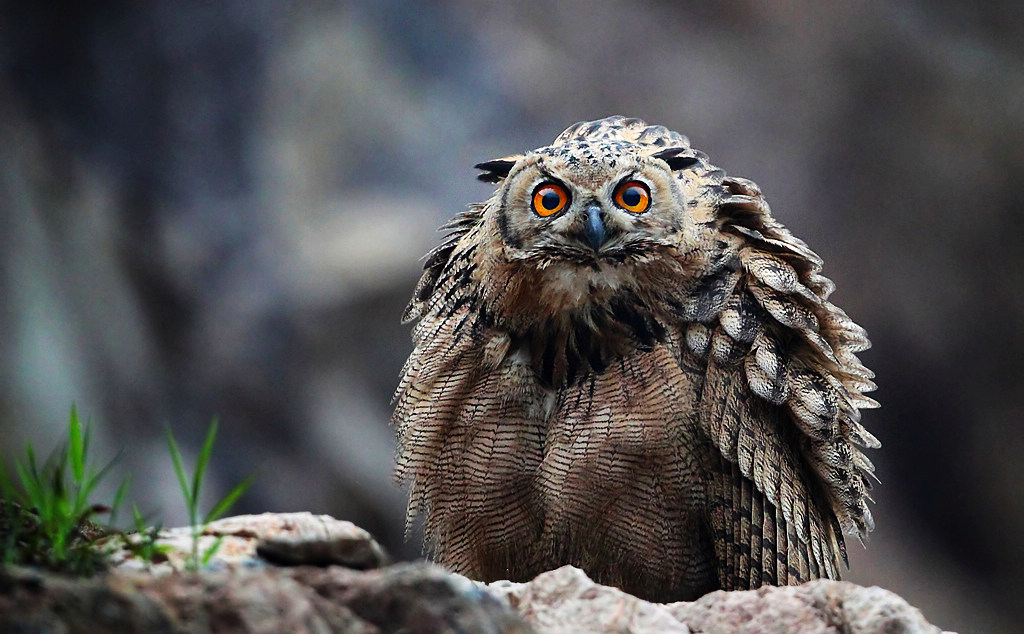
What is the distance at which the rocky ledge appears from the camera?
103 cm

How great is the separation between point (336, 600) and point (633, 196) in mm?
1821

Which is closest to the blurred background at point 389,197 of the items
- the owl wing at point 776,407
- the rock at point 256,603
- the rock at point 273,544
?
the owl wing at point 776,407

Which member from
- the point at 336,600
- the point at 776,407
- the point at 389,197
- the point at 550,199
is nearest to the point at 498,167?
the point at 550,199

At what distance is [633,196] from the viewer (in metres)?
2.84

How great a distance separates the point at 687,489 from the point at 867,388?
70 cm

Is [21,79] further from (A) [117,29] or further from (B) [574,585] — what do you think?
(B) [574,585]

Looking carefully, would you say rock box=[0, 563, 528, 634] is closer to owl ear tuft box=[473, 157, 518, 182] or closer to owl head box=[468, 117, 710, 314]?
owl head box=[468, 117, 710, 314]

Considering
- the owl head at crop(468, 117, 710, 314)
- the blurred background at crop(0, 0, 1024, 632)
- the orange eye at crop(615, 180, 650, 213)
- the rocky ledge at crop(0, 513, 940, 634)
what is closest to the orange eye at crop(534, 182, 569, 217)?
the owl head at crop(468, 117, 710, 314)

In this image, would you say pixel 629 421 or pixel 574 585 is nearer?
pixel 574 585

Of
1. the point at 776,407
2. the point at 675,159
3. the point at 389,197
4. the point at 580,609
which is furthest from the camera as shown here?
the point at 389,197

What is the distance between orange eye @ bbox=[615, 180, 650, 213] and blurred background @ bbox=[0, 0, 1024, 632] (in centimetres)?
338

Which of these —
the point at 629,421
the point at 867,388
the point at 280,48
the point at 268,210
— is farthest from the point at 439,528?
the point at 280,48

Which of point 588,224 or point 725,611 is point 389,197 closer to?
point 588,224

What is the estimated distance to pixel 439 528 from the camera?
10.3ft
